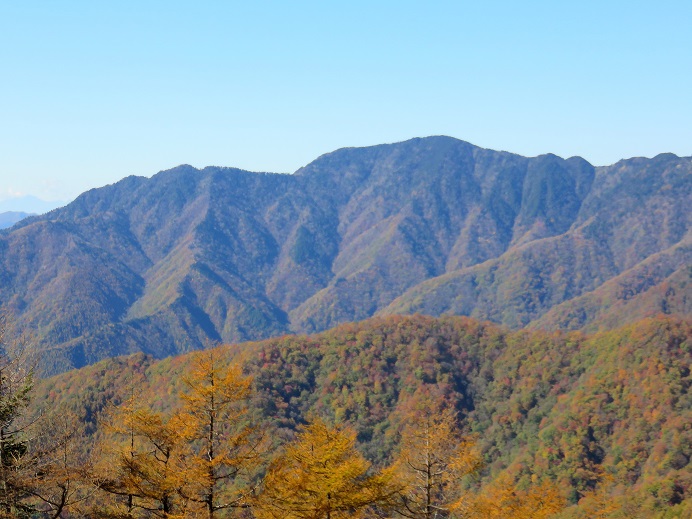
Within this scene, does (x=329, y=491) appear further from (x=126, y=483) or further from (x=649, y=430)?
(x=649, y=430)

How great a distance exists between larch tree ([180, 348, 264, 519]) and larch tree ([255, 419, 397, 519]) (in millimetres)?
1123

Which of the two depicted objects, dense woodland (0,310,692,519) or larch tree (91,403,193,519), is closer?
larch tree (91,403,193,519)

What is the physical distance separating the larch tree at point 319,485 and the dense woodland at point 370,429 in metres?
0.10

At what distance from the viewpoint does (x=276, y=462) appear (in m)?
31.3

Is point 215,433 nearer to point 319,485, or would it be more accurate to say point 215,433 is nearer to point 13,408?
point 319,485

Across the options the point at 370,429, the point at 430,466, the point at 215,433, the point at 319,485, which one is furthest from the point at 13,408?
the point at 370,429

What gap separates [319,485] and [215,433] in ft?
18.1

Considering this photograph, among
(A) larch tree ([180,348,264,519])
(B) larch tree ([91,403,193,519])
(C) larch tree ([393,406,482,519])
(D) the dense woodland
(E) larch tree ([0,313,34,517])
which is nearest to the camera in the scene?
(E) larch tree ([0,313,34,517])

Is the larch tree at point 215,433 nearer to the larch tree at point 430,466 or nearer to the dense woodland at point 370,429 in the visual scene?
the dense woodland at point 370,429

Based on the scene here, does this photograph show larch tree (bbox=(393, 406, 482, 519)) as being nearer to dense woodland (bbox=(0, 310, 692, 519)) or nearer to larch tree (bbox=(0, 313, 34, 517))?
dense woodland (bbox=(0, 310, 692, 519))

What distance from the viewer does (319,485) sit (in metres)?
30.0

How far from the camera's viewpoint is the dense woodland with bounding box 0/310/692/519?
30094mm

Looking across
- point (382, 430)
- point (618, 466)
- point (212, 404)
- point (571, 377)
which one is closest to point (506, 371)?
point (571, 377)

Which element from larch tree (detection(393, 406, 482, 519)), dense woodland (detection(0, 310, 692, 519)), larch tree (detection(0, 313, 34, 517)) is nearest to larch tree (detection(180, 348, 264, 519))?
dense woodland (detection(0, 310, 692, 519))
